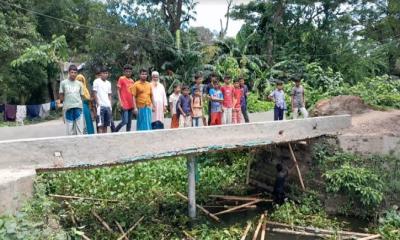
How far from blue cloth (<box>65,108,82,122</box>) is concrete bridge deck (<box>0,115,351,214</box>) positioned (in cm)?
185

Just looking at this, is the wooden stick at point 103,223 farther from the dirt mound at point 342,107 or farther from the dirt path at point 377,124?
the dirt mound at point 342,107

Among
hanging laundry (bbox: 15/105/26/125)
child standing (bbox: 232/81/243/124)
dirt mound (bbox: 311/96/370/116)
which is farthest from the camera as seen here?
hanging laundry (bbox: 15/105/26/125)

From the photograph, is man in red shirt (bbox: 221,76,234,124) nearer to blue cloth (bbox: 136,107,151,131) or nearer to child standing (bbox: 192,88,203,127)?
child standing (bbox: 192,88,203,127)

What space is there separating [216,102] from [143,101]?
7.83ft

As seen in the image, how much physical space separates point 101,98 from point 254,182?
5127mm

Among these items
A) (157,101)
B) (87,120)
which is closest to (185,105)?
(157,101)

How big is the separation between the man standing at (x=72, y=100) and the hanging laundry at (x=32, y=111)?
14.9 meters

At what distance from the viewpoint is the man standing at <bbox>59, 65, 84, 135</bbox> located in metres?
8.30

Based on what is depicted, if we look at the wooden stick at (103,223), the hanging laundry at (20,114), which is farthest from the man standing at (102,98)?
the hanging laundry at (20,114)

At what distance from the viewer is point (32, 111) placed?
22.4m

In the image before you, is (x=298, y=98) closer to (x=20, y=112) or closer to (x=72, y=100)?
(x=72, y=100)

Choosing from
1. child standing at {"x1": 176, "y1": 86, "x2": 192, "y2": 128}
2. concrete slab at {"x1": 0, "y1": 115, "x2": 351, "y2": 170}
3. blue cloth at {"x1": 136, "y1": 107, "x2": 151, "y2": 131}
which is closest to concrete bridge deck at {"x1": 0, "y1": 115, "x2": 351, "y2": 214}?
concrete slab at {"x1": 0, "y1": 115, "x2": 351, "y2": 170}

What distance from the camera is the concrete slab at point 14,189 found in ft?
16.5

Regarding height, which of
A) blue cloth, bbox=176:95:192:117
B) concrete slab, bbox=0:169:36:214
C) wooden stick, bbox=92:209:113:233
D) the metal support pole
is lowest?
wooden stick, bbox=92:209:113:233
